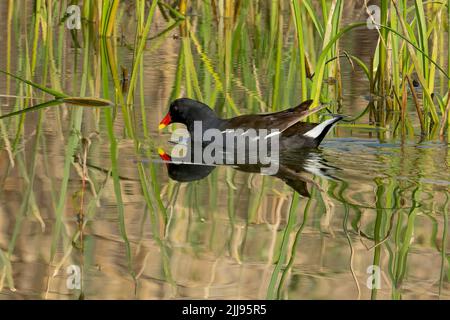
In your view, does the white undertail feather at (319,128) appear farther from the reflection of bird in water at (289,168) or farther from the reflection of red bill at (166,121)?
the reflection of red bill at (166,121)

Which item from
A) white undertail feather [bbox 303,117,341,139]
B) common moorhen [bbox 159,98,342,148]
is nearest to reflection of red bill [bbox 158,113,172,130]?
common moorhen [bbox 159,98,342,148]

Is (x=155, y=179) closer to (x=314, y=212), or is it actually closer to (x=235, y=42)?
(x=314, y=212)

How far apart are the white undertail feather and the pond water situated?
0.10 meters

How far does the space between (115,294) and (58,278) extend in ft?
0.80

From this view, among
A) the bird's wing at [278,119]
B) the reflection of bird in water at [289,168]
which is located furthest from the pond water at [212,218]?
the bird's wing at [278,119]

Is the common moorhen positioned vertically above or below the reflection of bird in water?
above

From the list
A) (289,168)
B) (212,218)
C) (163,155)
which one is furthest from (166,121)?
(212,218)

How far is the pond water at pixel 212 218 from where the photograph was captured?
10.8 ft

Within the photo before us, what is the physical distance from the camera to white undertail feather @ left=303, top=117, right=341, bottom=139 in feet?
17.6

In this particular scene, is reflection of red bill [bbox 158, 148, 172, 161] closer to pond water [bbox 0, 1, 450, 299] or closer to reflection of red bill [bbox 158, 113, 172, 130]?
pond water [bbox 0, 1, 450, 299]

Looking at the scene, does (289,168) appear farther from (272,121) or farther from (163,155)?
Answer: (163,155)

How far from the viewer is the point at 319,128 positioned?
5.43m

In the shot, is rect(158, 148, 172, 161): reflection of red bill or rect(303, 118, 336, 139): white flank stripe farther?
rect(303, 118, 336, 139): white flank stripe
